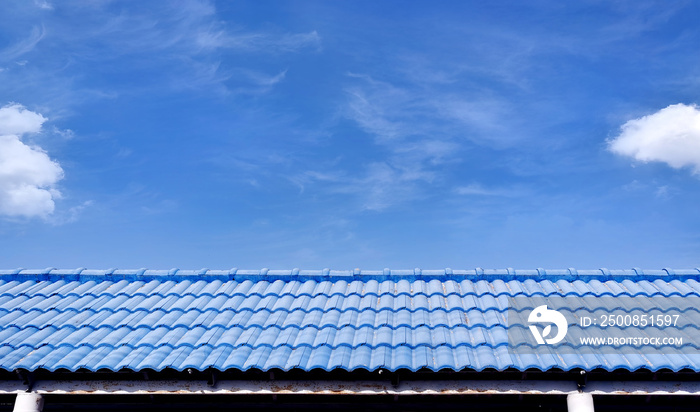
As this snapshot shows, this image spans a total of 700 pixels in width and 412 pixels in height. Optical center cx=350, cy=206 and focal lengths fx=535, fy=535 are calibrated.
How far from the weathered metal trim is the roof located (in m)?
0.28

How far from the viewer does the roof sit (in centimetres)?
658

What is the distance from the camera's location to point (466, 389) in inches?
255

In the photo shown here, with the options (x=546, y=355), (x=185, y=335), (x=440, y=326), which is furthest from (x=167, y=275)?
(x=546, y=355)

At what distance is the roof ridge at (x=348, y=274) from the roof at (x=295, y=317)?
2 centimetres

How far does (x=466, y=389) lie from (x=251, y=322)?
10.6ft

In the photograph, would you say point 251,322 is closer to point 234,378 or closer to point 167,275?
point 234,378

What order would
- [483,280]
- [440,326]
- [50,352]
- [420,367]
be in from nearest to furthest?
1. [420,367]
2. [50,352]
3. [440,326]
4. [483,280]
